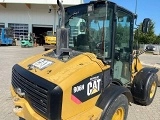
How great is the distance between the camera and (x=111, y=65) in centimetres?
411

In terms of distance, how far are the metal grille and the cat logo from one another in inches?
27.0

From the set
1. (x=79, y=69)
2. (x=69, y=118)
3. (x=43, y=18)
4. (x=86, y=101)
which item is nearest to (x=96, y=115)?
(x=86, y=101)

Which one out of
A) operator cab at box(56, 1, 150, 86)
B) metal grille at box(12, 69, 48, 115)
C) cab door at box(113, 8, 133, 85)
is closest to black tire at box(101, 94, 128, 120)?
operator cab at box(56, 1, 150, 86)

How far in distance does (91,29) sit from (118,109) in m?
1.56

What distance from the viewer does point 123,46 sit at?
186 inches

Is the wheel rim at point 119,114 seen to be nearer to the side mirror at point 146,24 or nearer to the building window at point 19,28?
the side mirror at point 146,24

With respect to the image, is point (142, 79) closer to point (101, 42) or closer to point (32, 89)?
point (101, 42)

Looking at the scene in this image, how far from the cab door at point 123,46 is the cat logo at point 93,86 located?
0.97 m

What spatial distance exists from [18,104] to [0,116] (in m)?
1.61

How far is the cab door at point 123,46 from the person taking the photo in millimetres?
4398

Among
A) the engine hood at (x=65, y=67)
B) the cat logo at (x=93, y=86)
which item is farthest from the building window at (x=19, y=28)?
the cat logo at (x=93, y=86)

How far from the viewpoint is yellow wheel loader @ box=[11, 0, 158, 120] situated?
3105 millimetres

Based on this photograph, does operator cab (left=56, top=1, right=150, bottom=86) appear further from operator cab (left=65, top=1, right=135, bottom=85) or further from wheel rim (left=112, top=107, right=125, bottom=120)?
wheel rim (left=112, top=107, right=125, bottom=120)

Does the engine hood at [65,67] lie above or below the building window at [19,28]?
below
